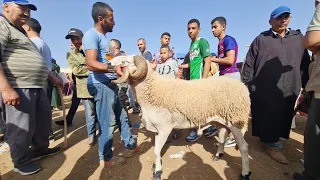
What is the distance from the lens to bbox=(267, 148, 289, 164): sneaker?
309 centimetres

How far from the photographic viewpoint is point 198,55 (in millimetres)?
3637

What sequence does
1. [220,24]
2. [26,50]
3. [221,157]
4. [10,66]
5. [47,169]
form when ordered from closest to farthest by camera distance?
[10,66], [26,50], [47,169], [221,157], [220,24]

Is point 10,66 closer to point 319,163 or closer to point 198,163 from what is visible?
point 198,163

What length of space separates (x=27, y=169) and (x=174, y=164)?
7.90 ft

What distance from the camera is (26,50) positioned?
2.62m

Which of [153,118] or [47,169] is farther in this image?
[47,169]

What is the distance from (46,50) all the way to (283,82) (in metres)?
4.58

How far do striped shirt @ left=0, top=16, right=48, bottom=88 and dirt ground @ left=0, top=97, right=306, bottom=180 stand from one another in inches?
59.7

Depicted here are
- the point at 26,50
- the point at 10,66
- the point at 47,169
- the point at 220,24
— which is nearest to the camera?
the point at 10,66

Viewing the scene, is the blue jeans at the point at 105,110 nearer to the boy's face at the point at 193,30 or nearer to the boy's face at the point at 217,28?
the boy's face at the point at 193,30

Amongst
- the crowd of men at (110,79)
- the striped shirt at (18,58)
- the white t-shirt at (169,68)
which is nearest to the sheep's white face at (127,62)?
the crowd of men at (110,79)

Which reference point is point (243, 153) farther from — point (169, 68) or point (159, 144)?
point (169, 68)

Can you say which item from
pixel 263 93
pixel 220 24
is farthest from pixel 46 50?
pixel 263 93

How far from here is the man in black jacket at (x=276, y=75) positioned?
3057 millimetres
